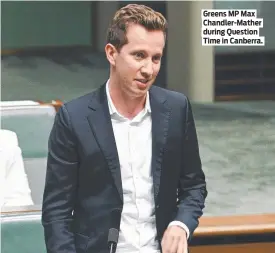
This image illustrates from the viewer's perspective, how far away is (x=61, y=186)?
1.08 meters

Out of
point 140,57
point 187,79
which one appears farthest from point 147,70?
point 187,79

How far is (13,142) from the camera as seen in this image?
2229 mm

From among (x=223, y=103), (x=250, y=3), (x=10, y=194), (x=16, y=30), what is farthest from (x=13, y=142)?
(x=16, y=30)

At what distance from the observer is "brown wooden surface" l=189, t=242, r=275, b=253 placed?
1.80 metres

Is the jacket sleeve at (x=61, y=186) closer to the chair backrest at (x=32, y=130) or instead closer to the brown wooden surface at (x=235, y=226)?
the brown wooden surface at (x=235, y=226)

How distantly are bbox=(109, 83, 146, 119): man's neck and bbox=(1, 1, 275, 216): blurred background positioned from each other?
4.04ft

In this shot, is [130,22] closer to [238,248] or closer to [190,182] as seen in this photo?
[190,182]

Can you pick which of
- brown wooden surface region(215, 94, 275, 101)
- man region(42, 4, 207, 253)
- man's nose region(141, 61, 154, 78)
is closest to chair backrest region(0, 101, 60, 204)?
man region(42, 4, 207, 253)

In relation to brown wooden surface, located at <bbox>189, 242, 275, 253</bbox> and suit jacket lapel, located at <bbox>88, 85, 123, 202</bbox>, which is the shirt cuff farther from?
brown wooden surface, located at <bbox>189, 242, 275, 253</bbox>

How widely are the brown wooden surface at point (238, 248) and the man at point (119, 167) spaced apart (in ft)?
2.37

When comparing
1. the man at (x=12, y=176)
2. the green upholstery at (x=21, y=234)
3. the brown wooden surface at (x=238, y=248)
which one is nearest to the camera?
the green upholstery at (x=21, y=234)

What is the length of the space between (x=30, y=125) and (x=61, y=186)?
4.94 ft

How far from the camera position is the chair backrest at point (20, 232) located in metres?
1.61

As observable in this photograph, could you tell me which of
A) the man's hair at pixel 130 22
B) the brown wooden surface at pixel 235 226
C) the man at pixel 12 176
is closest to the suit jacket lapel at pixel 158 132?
the man's hair at pixel 130 22
